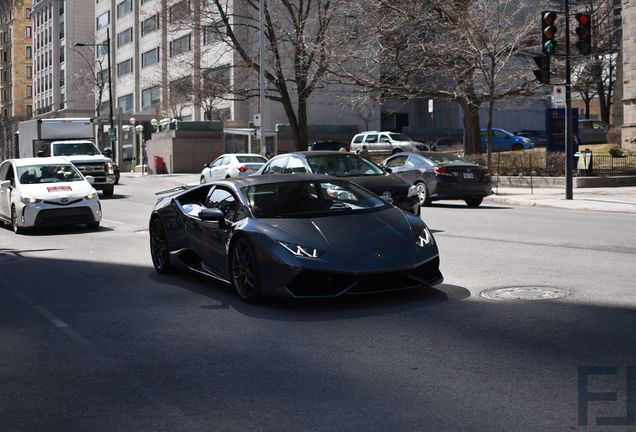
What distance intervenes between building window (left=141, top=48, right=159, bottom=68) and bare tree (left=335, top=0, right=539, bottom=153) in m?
52.4

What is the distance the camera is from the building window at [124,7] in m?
97.5

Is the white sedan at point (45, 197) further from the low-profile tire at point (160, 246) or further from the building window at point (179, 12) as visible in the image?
the building window at point (179, 12)

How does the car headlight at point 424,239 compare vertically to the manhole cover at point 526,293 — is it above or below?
above

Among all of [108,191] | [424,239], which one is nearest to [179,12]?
[108,191]

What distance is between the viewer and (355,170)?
686 inches

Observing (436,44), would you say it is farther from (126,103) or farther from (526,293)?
(126,103)

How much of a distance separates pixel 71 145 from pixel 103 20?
75.8 m

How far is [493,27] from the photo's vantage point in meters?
39.6

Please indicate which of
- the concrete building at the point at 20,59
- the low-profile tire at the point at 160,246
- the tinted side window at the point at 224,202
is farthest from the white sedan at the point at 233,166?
the concrete building at the point at 20,59

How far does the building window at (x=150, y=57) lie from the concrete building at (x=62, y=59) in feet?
36.7

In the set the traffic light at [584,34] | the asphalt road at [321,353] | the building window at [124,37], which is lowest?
the asphalt road at [321,353]

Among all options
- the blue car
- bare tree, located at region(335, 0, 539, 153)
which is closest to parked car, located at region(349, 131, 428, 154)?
the blue car

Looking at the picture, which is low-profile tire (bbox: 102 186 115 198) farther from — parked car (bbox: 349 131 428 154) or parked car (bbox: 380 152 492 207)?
parked car (bbox: 349 131 428 154)

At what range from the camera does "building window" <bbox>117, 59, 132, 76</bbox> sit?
98.6 metres
